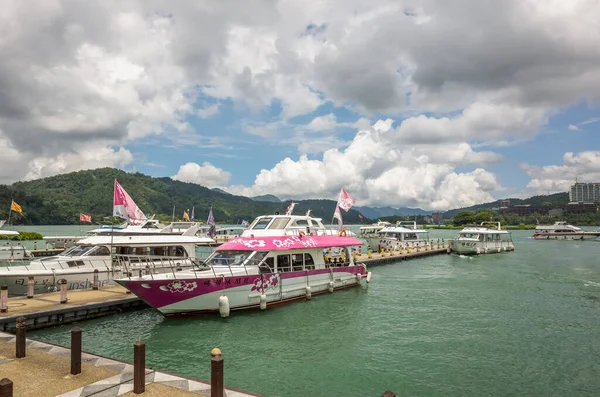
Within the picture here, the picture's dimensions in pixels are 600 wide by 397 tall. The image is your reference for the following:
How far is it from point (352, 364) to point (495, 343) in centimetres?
673

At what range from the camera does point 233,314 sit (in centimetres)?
1919

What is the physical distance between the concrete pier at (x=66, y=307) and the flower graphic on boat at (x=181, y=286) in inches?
153

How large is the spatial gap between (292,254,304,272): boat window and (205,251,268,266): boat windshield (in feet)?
7.74

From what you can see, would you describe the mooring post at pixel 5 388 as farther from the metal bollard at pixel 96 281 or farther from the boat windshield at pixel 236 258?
the metal bollard at pixel 96 281

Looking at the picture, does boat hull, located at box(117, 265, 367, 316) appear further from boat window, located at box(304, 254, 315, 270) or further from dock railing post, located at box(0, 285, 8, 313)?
dock railing post, located at box(0, 285, 8, 313)

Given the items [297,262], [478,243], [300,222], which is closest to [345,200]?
[300,222]

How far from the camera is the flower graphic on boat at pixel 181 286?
57.8ft

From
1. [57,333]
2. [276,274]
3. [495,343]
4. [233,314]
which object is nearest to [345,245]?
[276,274]

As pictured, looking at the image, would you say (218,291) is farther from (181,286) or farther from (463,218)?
(463,218)

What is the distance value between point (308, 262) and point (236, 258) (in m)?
4.74

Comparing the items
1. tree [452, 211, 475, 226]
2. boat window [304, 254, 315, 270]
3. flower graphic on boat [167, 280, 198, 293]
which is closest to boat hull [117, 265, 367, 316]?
flower graphic on boat [167, 280, 198, 293]

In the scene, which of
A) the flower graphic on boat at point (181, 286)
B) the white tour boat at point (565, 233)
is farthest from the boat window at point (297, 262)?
the white tour boat at point (565, 233)

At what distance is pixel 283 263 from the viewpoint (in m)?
22.1

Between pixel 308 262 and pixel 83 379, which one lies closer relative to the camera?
pixel 83 379
